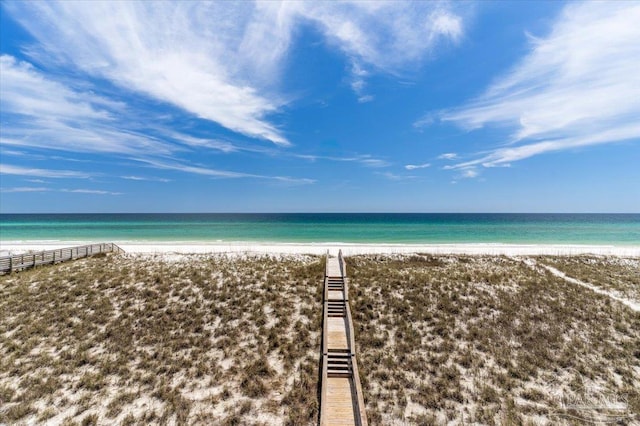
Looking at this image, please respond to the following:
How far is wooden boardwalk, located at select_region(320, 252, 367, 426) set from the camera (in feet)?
26.6

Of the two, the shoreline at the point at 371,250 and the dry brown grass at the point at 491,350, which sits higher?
the shoreline at the point at 371,250

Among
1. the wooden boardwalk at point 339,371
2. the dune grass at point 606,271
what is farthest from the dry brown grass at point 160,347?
the dune grass at point 606,271

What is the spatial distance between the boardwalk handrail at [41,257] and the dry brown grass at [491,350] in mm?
26768

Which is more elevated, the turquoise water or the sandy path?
the turquoise water

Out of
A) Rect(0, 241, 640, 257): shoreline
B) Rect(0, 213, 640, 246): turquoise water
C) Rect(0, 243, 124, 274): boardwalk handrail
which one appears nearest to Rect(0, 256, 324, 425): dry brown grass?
Rect(0, 243, 124, 274): boardwalk handrail

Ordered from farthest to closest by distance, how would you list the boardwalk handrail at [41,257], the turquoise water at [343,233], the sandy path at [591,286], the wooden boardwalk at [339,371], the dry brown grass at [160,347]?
the turquoise water at [343,233], the boardwalk handrail at [41,257], the sandy path at [591,286], the dry brown grass at [160,347], the wooden boardwalk at [339,371]

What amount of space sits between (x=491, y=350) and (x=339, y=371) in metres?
6.98

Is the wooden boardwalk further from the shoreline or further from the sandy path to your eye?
the sandy path

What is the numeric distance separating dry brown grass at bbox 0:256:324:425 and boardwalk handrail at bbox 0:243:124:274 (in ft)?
7.48

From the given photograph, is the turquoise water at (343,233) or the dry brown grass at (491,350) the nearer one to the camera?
the dry brown grass at (491,350)

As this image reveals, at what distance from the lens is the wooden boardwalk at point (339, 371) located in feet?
26.6

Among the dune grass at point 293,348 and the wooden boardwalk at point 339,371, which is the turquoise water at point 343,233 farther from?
the wooden boardwalk at point 339,371

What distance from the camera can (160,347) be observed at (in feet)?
39.0

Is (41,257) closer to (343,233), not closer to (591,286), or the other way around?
(591,286)
